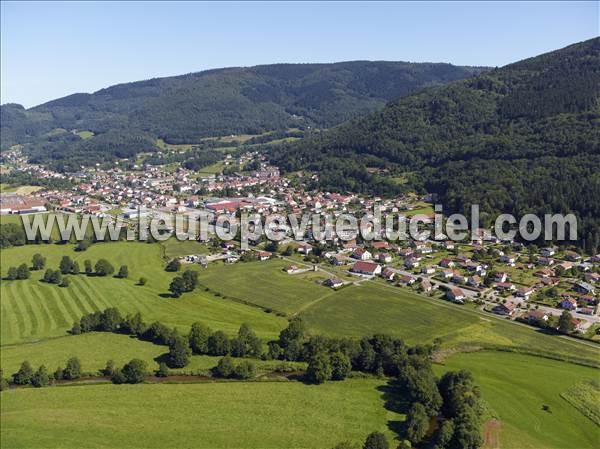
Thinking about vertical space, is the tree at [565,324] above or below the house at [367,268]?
below

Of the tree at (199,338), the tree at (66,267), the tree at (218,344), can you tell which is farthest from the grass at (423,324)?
the tree at (66,267)

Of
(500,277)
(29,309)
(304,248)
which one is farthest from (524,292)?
(29,309)

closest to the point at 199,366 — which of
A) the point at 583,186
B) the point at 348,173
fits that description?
the point at 583,186

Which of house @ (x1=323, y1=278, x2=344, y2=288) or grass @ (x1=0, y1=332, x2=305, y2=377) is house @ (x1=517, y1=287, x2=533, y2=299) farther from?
grass @ (x1=0, y1=332, x2=305, y2=377)

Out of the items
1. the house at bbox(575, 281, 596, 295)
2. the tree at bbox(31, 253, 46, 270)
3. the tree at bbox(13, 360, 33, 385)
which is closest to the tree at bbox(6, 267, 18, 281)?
the tree at bbox(31, 253, 46, 270)

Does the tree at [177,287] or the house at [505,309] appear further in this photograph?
the tree at [177,287]

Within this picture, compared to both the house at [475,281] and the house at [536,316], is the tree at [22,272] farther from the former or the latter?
the house at [536,316]
